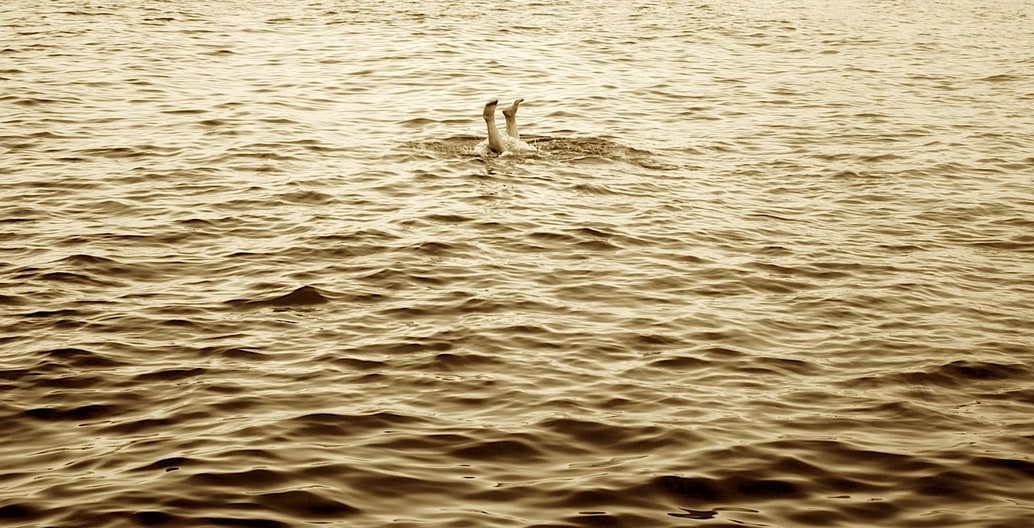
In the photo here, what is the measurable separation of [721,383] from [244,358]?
4522 mm

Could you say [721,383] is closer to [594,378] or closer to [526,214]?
[594,378]

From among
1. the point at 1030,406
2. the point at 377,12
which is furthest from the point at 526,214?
the point at 377,12

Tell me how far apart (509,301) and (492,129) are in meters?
5.96

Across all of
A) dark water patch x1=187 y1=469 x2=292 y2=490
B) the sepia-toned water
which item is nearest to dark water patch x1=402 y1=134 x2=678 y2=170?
the sepia-toned water

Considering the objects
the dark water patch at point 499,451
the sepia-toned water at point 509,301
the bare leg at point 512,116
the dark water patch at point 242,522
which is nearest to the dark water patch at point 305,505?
the sepia-toned water at point 509,301

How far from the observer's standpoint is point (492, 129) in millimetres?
17203

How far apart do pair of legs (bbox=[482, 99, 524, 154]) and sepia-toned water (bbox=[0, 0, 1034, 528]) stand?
10.0 inches

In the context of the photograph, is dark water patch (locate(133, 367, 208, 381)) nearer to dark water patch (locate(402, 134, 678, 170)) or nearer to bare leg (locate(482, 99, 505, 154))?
bare leg (locate(482, 99, 505, 154))

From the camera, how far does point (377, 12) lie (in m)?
35.3

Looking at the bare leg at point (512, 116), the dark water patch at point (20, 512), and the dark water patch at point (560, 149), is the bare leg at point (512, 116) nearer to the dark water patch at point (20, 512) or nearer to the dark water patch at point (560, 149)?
the dark water patch at point (560, 149)

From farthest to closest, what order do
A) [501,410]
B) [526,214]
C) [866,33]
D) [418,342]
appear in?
1. [866,33]
2. [526,214]
3. [418,342]
4. [501,410]

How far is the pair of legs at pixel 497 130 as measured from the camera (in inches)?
660

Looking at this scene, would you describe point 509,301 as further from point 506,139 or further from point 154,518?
point 506,139

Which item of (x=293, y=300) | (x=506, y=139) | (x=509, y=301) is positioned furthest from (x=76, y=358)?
(x=506, y=139)
